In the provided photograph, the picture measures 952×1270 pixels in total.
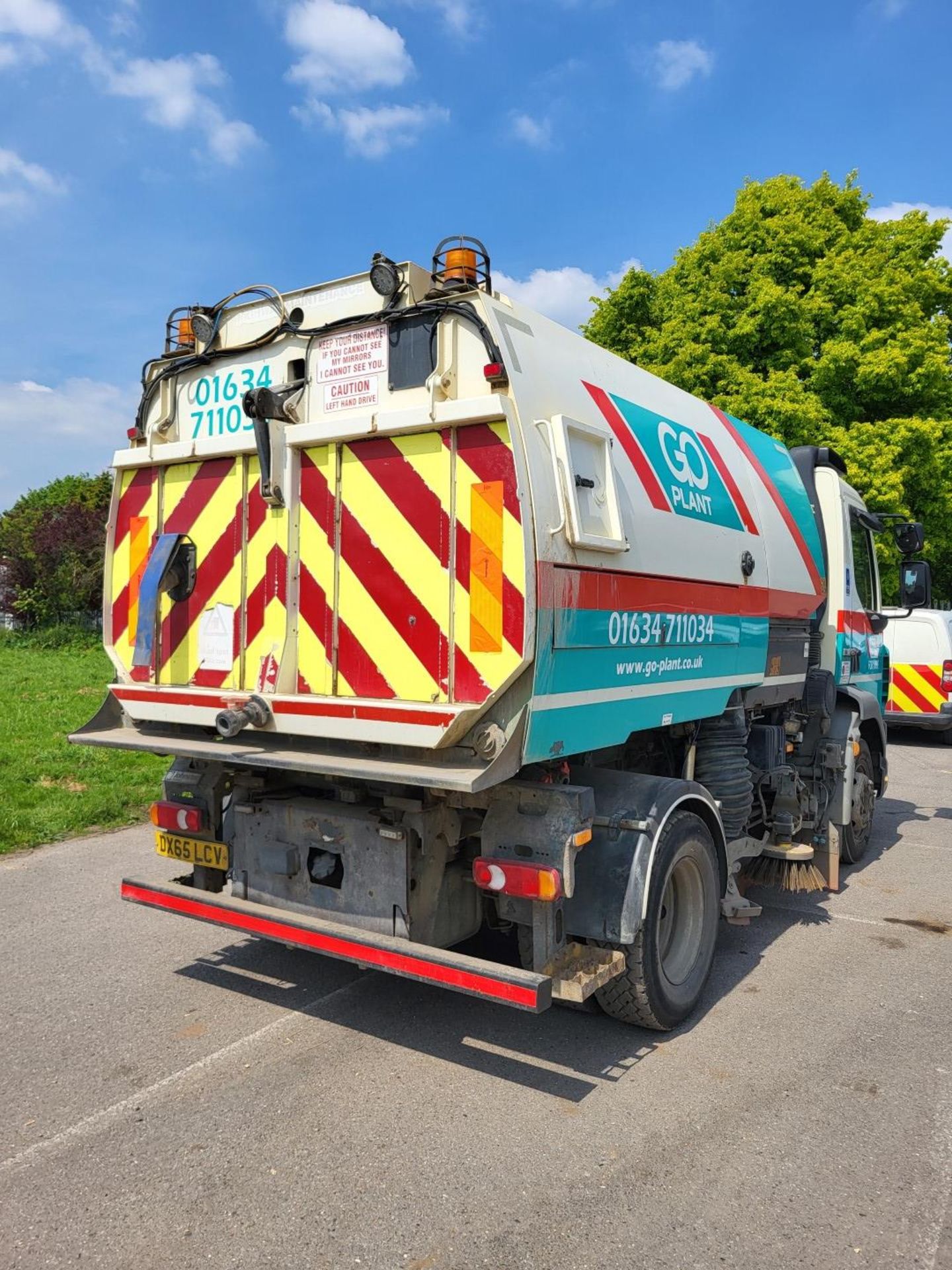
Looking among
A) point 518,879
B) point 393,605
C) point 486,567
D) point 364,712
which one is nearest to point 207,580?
point 393,605

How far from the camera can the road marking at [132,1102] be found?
3.23 metres

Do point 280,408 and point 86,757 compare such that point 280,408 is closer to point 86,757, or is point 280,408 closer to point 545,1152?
point 545,1152

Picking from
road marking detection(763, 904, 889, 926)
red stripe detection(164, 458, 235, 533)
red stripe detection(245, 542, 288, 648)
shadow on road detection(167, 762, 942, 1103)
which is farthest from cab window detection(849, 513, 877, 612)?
red stripe detection(164, 458, 235, 533)

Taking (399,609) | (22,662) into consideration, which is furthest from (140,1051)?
(22,662)

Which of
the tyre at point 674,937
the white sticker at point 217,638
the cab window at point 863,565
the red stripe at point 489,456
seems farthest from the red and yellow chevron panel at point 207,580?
the cab window at point 863,565

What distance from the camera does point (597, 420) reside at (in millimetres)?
4047

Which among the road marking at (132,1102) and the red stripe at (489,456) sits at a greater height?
the red stripe at (489,456)

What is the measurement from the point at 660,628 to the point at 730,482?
4.83ft

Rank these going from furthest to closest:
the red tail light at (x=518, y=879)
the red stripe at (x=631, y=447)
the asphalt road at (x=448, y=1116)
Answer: the red stripe at (x=631, y=447) → the red tail light at (x=518, y=879) → the asphalt road at (x=448, y=1116)

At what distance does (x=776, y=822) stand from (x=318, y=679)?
3.55m

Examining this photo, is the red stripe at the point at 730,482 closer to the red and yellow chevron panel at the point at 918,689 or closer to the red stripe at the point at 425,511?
the red stripe at the point at 425,511

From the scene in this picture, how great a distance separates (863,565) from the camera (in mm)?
7625

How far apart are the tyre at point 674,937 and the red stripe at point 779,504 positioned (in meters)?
2.53

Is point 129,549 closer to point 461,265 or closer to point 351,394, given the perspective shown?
point 351,394
